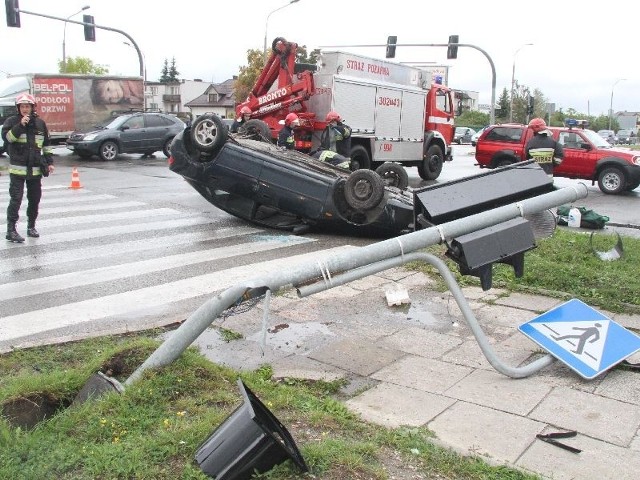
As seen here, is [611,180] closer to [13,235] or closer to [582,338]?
[582,338]

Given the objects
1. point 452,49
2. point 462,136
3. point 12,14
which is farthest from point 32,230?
point 462,136

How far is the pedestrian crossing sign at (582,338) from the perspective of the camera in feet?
14.6

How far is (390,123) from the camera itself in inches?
730

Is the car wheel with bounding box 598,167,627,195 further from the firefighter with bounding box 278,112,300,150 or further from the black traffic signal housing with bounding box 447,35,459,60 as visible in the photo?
the black traffic signal housing with bounding box 447,35,459,60

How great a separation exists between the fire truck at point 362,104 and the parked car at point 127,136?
23.0 feet

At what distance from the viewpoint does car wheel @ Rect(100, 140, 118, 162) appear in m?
22.6

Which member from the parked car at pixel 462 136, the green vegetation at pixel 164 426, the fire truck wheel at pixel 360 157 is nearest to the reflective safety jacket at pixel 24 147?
the green vegetation at pixel 164 426

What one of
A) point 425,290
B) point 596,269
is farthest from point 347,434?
point 596,269

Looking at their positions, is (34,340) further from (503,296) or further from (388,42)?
(388,42)

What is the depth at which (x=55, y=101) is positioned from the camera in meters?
25.9

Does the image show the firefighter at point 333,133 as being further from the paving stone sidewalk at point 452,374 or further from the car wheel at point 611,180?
the paving stone sidewalk at point 452,374

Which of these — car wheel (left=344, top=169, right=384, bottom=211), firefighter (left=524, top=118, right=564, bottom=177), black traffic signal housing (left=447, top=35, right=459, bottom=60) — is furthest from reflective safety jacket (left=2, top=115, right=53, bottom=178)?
black traffic signal housing (left=447, top=35, right=459, bottom=60)

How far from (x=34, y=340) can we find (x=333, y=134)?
1097 cm

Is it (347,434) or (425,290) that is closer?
(347,434)
